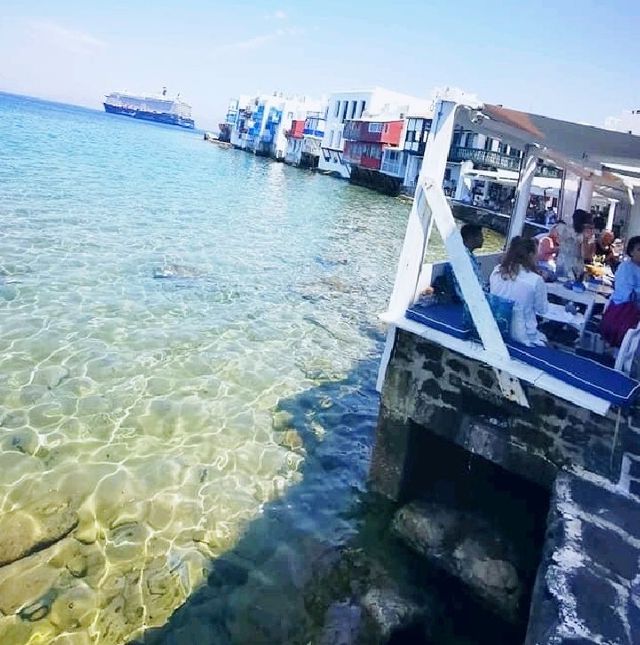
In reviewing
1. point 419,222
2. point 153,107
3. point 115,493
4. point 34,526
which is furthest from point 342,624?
point 153,107

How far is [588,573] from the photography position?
3.28 meters

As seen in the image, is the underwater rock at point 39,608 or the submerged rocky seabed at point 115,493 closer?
the underwater rock at point 39,608

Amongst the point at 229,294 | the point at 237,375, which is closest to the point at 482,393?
the point at 237,375

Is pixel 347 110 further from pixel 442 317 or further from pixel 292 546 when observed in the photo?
pixel 292 546

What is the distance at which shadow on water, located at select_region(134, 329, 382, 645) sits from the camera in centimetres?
439

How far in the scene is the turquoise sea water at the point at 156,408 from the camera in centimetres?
487

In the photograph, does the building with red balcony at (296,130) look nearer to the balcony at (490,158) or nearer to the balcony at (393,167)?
the balcony at (393,167)

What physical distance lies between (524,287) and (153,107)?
172m

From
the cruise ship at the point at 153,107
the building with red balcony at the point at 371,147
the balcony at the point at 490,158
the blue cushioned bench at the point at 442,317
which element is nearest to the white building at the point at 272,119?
the building with red balcony at the point at 371,147

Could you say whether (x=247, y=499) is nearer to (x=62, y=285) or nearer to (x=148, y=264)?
(x=62, y=285)

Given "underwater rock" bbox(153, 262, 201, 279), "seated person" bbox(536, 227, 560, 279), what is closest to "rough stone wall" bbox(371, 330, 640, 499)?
"seated person" bbox(536, 227, 560, 279)

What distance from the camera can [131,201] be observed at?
77.9 ft

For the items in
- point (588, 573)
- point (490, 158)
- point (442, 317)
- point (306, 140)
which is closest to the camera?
point (588, 573)

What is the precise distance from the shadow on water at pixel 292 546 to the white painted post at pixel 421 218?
2.52 meters
